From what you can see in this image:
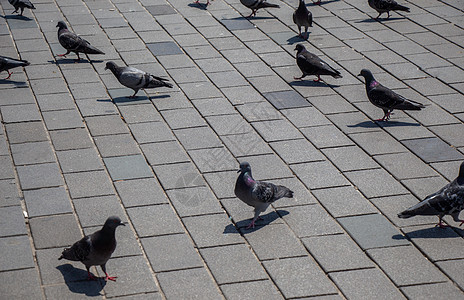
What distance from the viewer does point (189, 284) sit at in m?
5.64

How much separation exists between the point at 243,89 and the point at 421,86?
2.79 m

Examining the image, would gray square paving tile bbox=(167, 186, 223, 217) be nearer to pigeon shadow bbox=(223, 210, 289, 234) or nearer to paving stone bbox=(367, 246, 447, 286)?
pigeon shadow bbox=(223, 210, 289, 234)

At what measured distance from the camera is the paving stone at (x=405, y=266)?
5.76 m

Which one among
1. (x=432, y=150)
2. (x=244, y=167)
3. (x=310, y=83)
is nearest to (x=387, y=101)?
(x=432, y=150)

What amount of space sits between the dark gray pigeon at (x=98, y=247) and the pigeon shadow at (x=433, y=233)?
9.18ft

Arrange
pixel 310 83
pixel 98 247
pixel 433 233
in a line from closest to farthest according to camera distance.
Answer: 1. pixel 98 247
2. pixel 433 233
3. pixel 310 83

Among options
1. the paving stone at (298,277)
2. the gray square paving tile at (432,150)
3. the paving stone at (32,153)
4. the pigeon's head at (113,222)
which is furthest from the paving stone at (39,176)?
the gray square paving tile at (432,150)

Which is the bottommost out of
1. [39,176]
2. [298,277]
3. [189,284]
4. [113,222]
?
[39,176]

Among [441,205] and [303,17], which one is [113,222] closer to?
[441,205]

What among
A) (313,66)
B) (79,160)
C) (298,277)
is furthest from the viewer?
(313,66)

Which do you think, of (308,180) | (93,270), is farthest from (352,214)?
(93,270)

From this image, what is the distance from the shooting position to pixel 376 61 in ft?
35.4

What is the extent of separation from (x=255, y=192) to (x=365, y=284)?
1.43 metres

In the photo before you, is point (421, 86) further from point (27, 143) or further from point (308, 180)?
point (27, 143)
